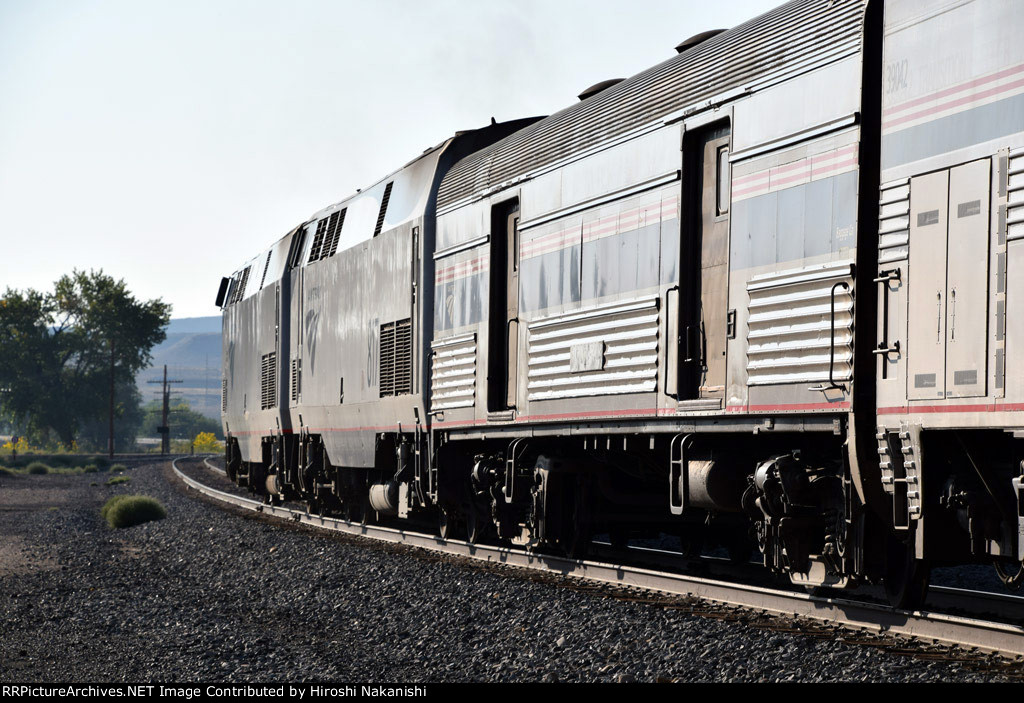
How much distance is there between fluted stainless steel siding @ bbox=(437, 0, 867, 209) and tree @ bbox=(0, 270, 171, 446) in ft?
283

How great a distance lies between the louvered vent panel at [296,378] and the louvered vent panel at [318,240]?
6.30 feet

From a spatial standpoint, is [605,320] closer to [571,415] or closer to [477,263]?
[571,415]

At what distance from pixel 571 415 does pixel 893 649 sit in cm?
434

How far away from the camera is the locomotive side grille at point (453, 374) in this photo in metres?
13.4

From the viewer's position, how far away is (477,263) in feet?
44.1

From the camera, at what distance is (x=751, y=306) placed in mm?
8586

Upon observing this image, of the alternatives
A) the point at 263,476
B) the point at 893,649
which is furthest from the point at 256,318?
the point at 893,649

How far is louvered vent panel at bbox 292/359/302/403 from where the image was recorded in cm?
2047

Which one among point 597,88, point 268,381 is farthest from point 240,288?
point 597,88

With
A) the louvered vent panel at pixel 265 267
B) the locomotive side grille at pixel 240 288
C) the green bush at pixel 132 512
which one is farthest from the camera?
the locomotive side grille at pixel 240 288

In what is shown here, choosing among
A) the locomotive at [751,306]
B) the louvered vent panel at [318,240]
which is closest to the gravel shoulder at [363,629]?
the locomotive at [751,306]

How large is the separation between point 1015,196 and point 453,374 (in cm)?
821

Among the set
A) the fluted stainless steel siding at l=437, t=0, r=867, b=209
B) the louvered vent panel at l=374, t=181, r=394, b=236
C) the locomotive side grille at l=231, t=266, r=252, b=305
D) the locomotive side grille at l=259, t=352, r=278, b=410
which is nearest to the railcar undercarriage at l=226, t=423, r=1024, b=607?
the fluted stainless steel siding at l=437, t=0, r=867, b=209

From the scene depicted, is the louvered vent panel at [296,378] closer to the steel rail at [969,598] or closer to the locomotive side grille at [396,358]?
the locomotive side grille at [396,358]
